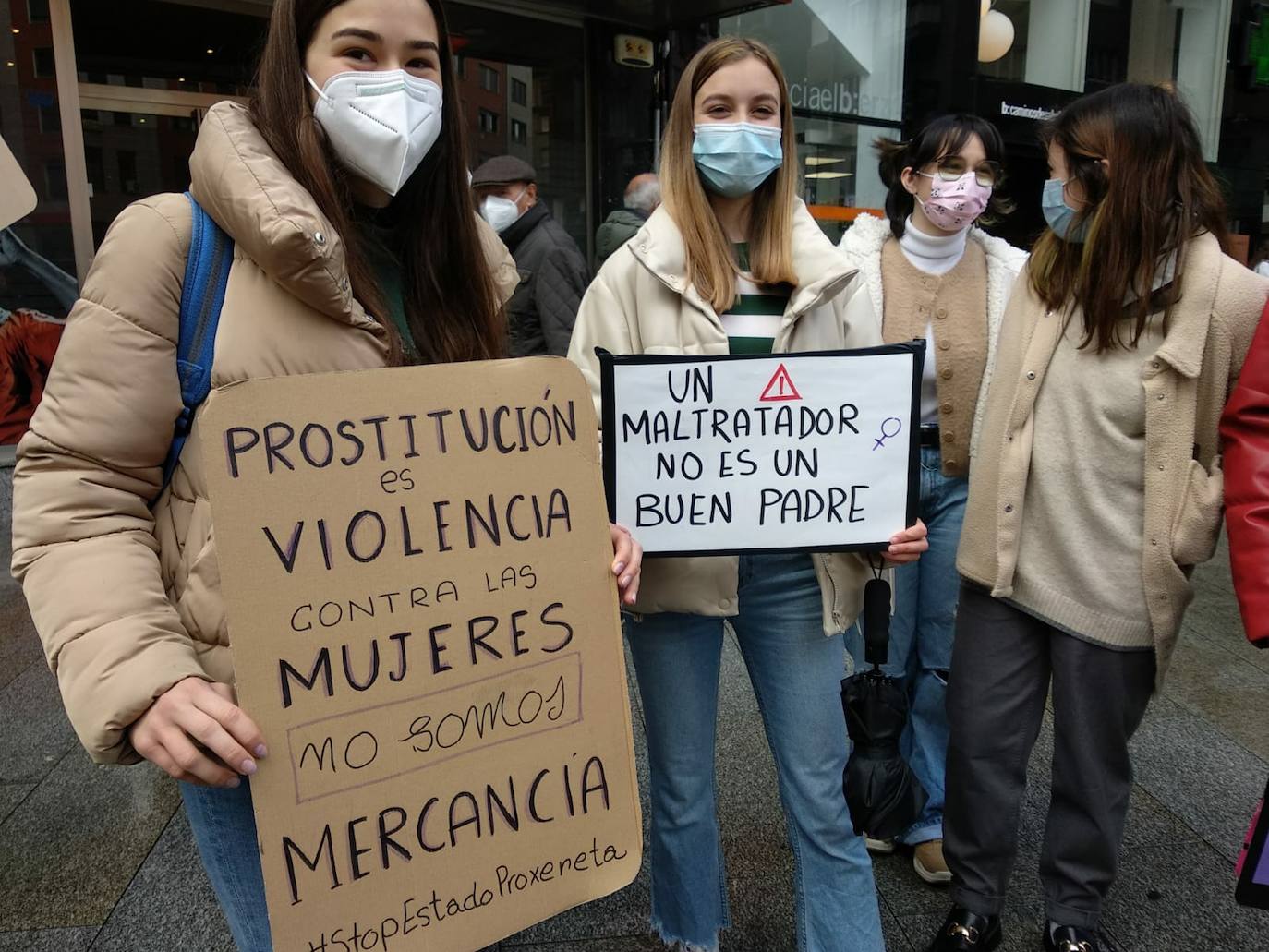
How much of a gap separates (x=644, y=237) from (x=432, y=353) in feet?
2.18

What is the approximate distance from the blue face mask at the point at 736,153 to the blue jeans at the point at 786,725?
835 millimetres

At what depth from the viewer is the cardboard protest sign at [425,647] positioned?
4.04 ft

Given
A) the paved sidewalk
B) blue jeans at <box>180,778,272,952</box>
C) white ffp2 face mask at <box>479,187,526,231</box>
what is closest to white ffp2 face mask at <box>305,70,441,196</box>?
blue jeans at <box>180,778,272,952</box>

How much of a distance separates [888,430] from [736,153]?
703 mm

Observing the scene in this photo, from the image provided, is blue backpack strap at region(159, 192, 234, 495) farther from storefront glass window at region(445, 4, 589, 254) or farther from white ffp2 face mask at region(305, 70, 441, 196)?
storefront glass window at region(445, 4, 589, 254)

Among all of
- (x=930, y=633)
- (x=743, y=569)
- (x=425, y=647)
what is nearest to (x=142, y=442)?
(x=425, y=647)

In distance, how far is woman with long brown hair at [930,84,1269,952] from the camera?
2.10 meters

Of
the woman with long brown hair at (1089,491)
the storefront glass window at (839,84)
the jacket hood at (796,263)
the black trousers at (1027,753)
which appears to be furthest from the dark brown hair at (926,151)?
the storefront glass window at (839,84)

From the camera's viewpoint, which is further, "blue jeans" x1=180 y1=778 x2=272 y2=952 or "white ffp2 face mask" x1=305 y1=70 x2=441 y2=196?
"white ffp2 face mask" x1=305 y1=70 x2=441 y2=196

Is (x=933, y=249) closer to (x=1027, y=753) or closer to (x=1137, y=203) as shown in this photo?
(x=1137, y=203)

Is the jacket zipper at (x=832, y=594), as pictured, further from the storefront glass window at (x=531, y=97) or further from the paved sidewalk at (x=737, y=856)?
the storefront glass window at (x=531, y=97)

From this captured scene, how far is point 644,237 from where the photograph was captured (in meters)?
2.09

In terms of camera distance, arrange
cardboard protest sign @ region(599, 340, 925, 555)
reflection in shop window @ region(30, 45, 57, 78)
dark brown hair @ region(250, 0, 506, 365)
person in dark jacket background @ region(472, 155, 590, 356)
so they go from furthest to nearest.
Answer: reflection in shop window @ region(30, 45, 57, 78)
person in dark jacket background @ region(472, 155, 590, 356)
cardboard protest sign @ region(599, 340, 925, 555)
dark brown hair @ region(250, 0, 506, 365)

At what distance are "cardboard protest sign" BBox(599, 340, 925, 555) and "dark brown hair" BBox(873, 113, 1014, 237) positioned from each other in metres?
1.29
